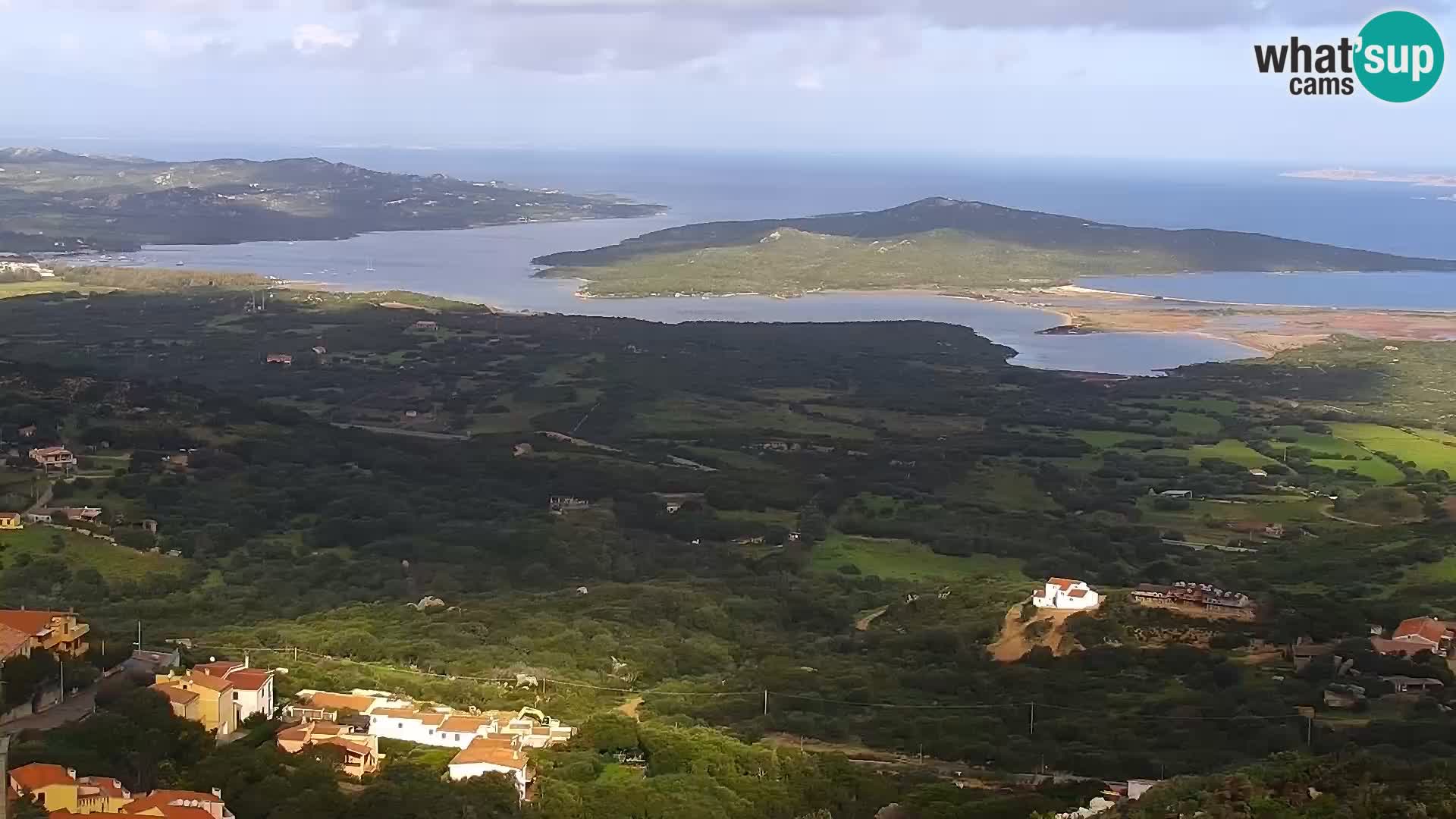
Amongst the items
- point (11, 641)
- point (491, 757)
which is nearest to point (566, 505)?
point (11, 641)

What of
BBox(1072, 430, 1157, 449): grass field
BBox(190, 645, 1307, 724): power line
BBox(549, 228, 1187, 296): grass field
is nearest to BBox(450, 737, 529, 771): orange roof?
BBox(190, 645, 1307, 724): power line

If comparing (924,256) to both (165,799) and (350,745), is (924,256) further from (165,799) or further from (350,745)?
(165,799)

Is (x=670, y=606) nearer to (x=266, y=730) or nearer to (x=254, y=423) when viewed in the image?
(x=266, y=730)

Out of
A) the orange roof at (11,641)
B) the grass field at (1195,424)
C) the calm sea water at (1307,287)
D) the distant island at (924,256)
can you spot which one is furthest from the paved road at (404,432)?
the calm sea water at (1307,287)

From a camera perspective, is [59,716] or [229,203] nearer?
[59,716]

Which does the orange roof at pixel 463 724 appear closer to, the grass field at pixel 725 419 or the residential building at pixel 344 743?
the residential building at pixel 344 743

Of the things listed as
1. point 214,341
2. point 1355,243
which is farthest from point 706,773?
point 1355,243
